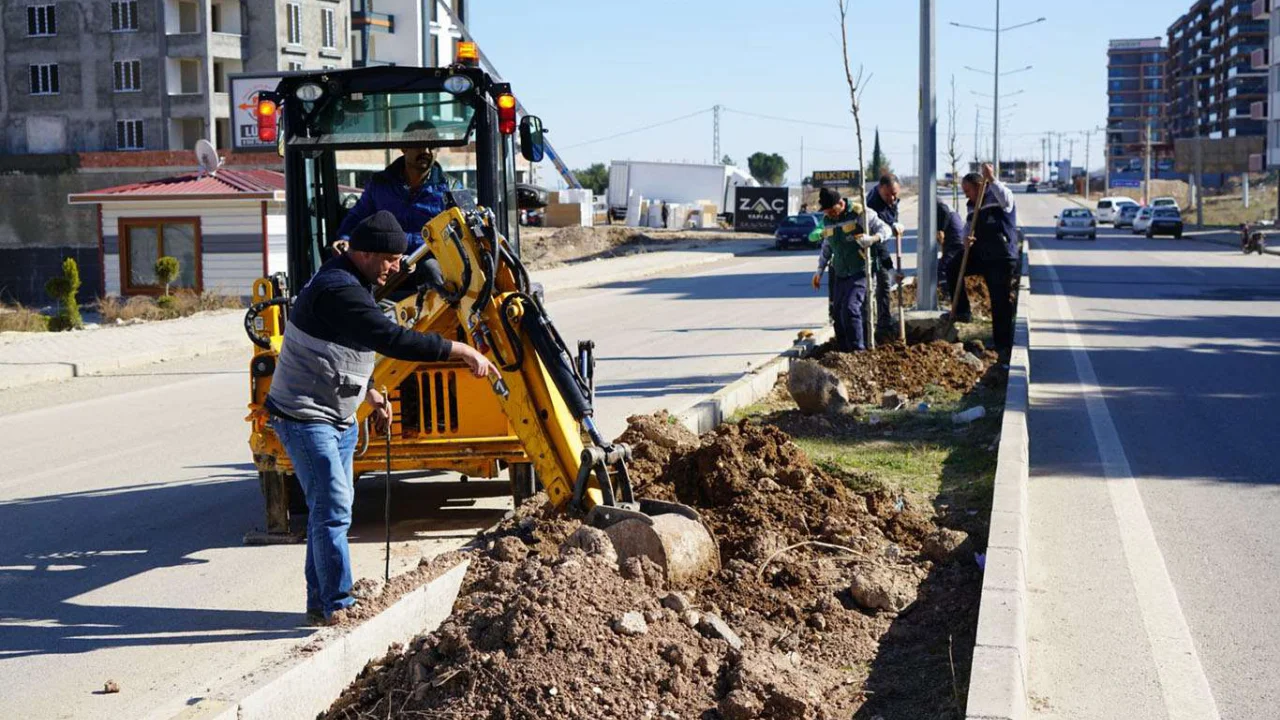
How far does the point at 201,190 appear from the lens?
37.9 m

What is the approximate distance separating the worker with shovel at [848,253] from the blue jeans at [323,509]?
7.82m

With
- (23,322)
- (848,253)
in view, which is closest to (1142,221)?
(23,322)

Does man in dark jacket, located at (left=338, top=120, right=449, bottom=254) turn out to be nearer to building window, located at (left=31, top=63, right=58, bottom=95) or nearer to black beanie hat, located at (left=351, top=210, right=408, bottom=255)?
black beanie hat, located at (left=351, top=210, right=408, bottom=255)

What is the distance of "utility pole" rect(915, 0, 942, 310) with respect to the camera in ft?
60.9

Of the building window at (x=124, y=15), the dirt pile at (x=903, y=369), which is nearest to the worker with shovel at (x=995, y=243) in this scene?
Answer: the dirt pile at (x=903, y=369)

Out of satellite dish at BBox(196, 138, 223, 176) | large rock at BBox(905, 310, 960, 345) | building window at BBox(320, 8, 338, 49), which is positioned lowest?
large rock at BBox(905, 310, 960, 345)

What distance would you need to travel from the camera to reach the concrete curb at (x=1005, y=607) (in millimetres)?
4688

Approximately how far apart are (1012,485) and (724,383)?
699 cm

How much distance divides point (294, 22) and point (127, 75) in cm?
870

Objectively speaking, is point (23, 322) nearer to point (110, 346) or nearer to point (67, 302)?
point (67, 302)

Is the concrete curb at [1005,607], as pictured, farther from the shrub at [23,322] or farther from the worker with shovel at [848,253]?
the shrub at [23,322]

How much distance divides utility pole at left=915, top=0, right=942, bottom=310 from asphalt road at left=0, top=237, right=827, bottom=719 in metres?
2.89

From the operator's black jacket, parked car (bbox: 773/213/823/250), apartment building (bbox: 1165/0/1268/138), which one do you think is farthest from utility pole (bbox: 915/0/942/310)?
apartment building (bbox: 1165/0/1268/138)

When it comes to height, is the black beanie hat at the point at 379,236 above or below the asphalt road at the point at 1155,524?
above
